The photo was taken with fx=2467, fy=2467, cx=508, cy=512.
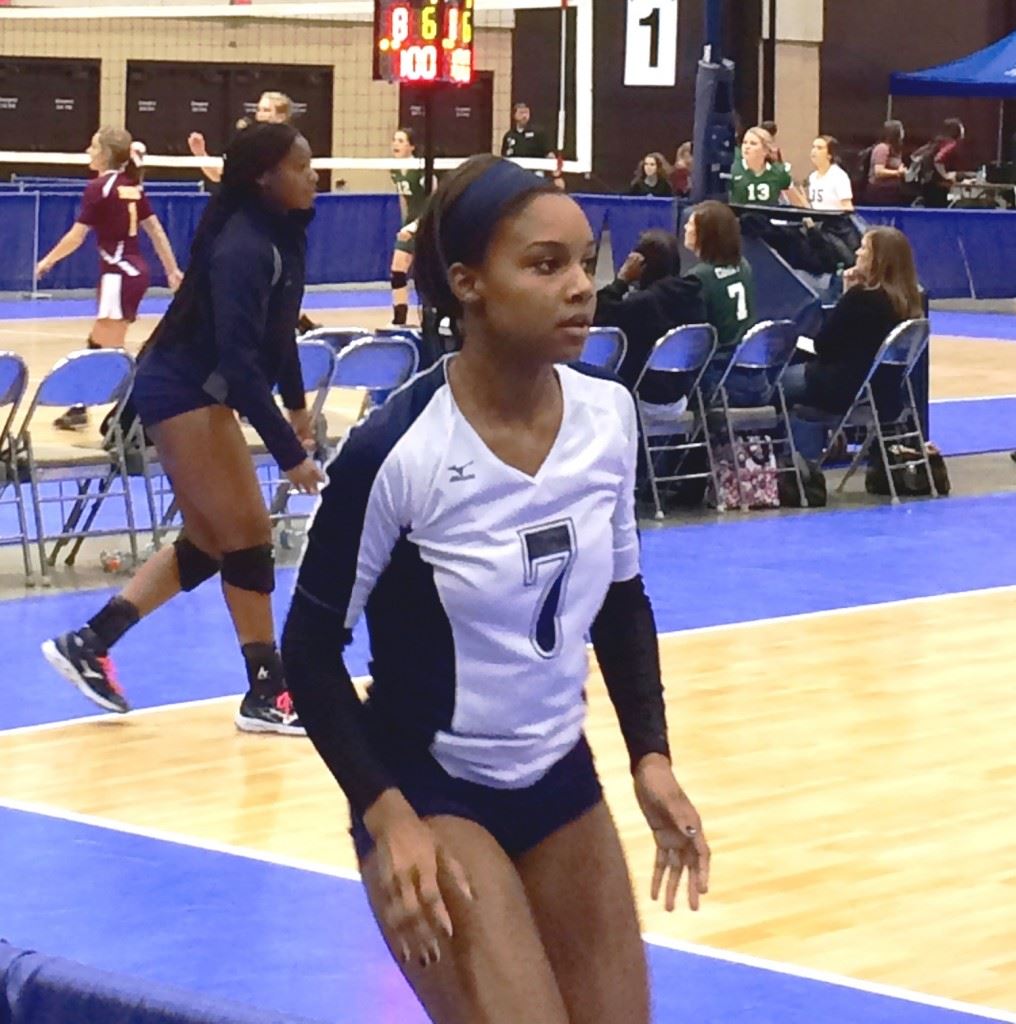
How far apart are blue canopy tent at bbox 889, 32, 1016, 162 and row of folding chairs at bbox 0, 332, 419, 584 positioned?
18.7 metres

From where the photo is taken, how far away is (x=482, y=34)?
3147 cm

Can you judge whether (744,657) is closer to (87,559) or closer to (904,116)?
(87,559)

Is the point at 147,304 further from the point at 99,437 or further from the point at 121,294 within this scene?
the point at 99,437

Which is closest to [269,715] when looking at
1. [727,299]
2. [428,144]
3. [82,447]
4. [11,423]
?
[11,423]

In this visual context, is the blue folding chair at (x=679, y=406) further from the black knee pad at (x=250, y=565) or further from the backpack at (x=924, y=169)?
the backpack at (x=924, y=169)

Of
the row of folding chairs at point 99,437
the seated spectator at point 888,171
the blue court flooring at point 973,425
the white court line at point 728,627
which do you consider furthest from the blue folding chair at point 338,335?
the seated spectator at point 888,171

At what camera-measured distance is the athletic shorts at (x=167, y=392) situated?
21.7 feet

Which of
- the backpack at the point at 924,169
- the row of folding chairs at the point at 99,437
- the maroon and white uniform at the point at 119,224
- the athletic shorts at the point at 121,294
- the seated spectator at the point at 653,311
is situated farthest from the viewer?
the backpack at the point at 924,169

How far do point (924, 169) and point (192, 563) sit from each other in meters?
21.3

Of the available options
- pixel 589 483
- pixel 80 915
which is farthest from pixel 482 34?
pixel 589 483

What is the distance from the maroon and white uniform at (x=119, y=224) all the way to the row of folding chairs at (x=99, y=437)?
3.54 meters

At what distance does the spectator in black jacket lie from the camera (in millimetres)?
6516

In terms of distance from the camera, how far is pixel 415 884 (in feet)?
8.75

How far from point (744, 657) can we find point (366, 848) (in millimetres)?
5355
